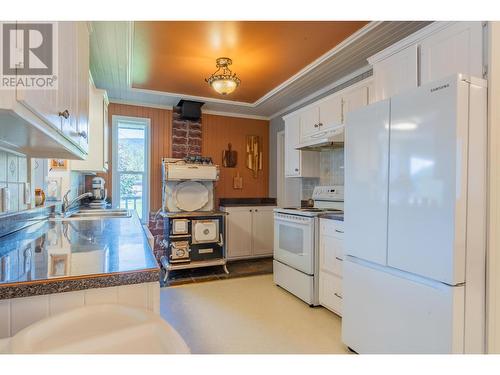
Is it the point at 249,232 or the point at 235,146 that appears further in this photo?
the point at 235,146

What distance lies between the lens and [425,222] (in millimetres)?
1447

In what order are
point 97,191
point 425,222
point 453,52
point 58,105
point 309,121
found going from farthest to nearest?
1. point 97,191
2. point 309,121
3. point 453,52
4. point 425,222
5. point 58,105

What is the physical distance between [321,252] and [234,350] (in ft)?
3.88

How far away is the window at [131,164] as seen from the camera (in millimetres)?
4102

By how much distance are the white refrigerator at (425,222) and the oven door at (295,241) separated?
3.04 ft

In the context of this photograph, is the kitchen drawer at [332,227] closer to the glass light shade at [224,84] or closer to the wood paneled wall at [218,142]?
the glass light shade at [224,84]

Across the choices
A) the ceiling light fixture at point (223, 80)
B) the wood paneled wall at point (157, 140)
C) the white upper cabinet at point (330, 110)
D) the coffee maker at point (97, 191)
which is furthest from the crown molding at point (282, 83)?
the coffee maker at point (97, 191)

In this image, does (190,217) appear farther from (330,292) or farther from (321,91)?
(321,91)

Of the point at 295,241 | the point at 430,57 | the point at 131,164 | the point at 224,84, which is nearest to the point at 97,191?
the point at 131,164

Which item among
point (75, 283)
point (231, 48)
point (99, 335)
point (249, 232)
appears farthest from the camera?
point (249, 232)

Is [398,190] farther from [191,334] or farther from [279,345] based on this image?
[191,334]

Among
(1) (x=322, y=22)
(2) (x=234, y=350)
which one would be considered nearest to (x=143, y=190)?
(2) (x=234, y=350)

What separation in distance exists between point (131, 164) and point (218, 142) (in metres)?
1.38

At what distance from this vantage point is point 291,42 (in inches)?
100
